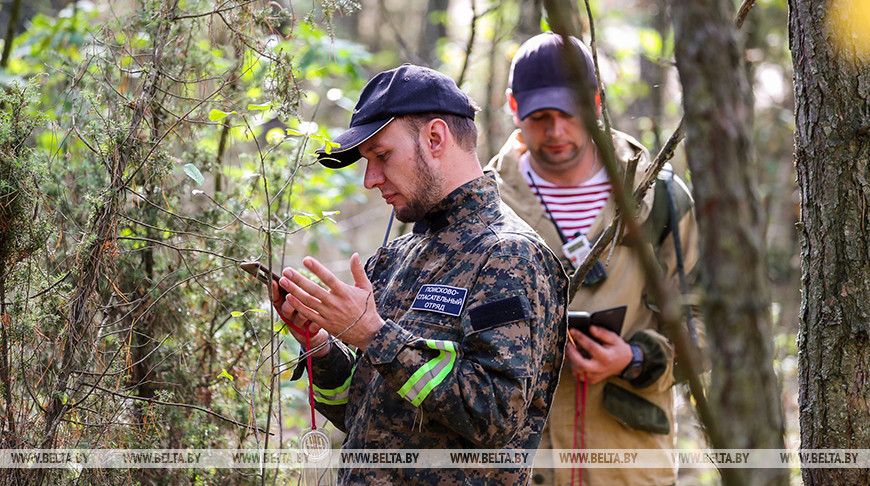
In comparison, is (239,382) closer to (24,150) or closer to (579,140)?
(24,150)

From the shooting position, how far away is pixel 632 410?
306cm

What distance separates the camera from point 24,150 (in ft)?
8.51

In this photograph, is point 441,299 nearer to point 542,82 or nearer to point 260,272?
point 260,272

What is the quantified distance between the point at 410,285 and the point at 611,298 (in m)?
1.10

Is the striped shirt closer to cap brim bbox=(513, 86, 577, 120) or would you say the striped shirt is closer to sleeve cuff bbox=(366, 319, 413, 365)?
cap brim bbox=(513, 86, 577, 120)

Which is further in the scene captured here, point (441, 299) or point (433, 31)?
point (433, 31)

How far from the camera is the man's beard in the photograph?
2.39 meters

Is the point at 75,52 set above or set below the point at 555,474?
above

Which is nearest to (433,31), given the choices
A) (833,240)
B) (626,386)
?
(626,386)

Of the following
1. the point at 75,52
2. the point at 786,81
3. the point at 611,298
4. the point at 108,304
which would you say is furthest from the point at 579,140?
the point at 786,81

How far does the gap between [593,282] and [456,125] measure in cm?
104

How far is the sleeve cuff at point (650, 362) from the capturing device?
3012mm

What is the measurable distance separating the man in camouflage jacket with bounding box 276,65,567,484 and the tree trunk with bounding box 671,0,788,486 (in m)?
1.03

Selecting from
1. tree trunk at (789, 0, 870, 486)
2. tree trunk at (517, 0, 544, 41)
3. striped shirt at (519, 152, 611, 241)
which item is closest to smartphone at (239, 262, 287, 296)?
striped shirt at (519, 152, 611, 241)
